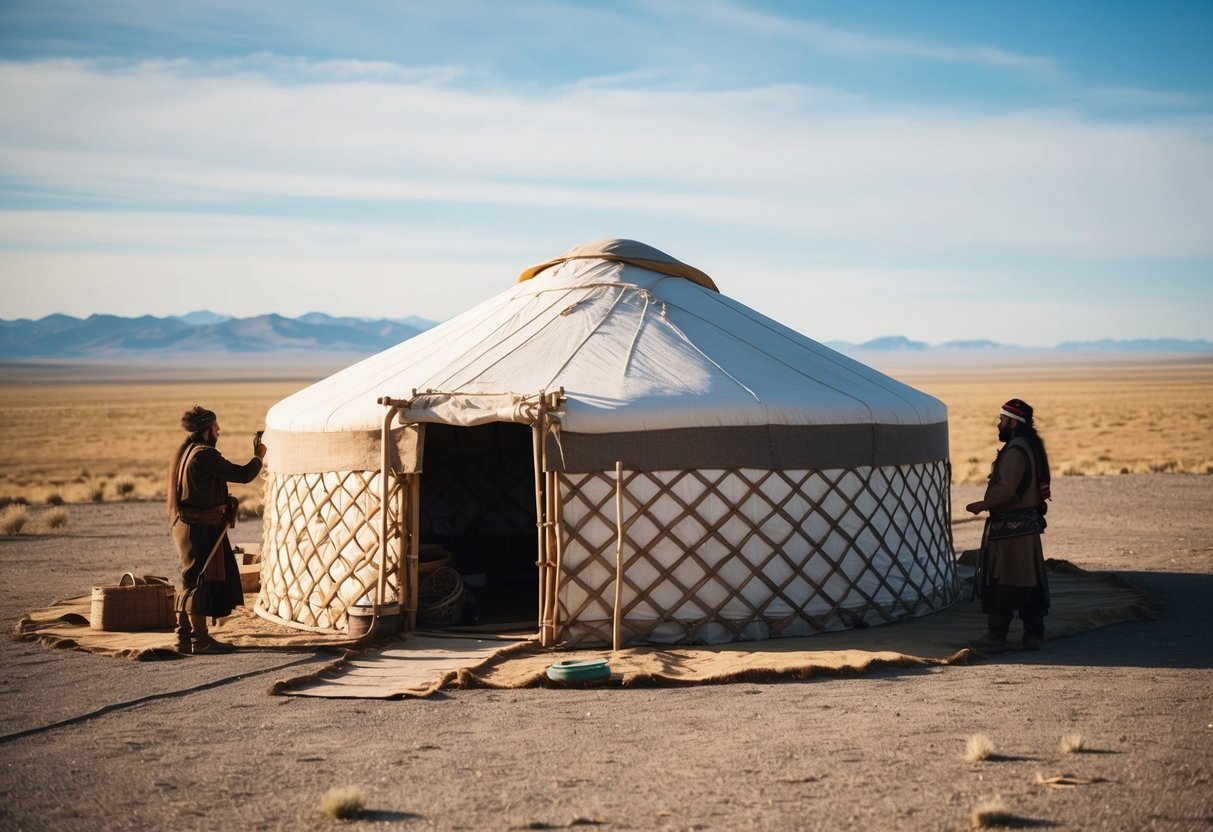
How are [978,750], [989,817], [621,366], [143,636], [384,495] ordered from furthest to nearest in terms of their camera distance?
[143,636] → [621,366] → [384,495] → [978,750] → [989,817]

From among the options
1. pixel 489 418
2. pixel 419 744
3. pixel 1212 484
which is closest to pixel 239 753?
pixel 419 744

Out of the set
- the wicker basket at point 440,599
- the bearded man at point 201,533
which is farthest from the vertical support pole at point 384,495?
the bearded man at point 201,533

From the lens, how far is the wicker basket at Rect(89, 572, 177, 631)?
7.80 metres

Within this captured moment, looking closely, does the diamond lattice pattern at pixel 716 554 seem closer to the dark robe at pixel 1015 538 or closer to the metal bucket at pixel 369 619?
the dark robe at pixel 1015 538

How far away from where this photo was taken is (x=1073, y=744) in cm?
475

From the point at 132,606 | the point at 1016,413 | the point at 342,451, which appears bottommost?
the point at 132,606

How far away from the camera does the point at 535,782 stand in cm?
453

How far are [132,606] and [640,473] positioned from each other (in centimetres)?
345

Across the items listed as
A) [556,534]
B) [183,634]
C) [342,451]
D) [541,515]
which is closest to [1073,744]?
[556,534]

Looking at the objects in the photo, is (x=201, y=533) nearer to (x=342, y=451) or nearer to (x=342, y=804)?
(x=342, y=451)

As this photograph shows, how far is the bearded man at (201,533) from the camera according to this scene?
7.05 metres

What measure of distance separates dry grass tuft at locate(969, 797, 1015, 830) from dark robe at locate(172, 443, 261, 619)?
4.55 metres

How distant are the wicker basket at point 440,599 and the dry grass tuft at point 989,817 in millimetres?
4383

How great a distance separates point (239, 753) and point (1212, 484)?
48.7 feet
